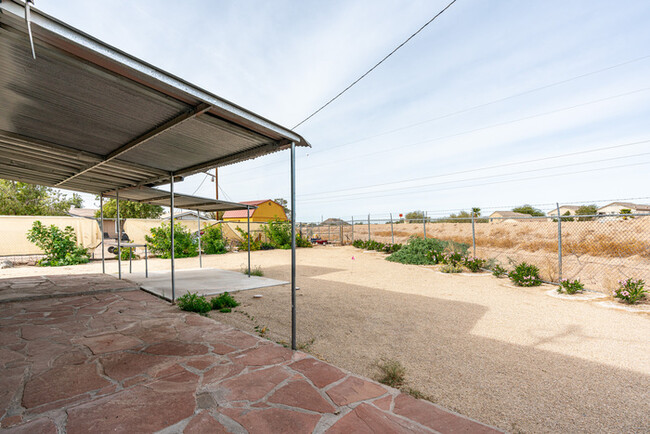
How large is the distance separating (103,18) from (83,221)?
8.98 m

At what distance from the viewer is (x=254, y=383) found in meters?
2.28

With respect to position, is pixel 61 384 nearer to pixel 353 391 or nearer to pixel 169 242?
pixel 353 391

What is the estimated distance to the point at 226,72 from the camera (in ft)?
35.8

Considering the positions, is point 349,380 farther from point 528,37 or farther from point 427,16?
point 528,37

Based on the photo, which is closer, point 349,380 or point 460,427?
point 460,427

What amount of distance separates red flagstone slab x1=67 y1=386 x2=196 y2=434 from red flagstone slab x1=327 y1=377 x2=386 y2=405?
1004 millimetres

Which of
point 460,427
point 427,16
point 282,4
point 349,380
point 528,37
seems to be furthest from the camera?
point 528,37

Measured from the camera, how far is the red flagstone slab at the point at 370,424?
5.66ft

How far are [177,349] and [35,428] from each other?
1.30m

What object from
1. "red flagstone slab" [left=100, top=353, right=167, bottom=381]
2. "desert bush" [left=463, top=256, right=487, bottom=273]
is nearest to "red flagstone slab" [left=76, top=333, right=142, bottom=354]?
"red flagstone slab" [left=100, top=353, right=167, bottom=381]

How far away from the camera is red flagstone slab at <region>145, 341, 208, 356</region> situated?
9.50ft

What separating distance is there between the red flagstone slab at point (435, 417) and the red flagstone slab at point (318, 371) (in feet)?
1.82

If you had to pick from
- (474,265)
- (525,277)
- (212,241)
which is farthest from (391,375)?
(212,241)

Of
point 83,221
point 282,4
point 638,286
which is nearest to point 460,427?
point 638,286
